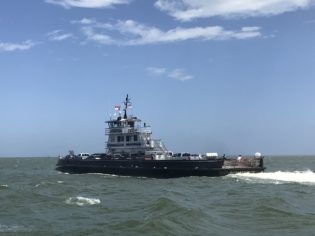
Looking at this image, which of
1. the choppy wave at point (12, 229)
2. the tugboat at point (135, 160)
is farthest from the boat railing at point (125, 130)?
the choppy wave at point (12, 229)

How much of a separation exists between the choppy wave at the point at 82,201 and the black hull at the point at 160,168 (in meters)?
26.2

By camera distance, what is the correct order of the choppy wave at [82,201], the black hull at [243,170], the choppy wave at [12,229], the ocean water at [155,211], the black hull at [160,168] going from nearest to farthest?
the choppy wave at [12,229] → the ocean water at [155,211] → the choppy wave at [82,201] → the black hull at [160,168] → the black hull at [243,170]

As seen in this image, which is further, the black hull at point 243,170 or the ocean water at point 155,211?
the black hull at point 243,170

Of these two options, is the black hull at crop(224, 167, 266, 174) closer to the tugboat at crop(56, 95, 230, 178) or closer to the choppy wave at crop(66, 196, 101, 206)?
the tugboat at crop(56, 95, 230, 178)

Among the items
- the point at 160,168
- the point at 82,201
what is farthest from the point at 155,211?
the point at 160,168

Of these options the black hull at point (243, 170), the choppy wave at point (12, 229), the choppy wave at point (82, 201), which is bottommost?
the choppy wave at point (12, 229)

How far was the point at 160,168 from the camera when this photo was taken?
226 feet

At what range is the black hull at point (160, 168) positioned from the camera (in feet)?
220

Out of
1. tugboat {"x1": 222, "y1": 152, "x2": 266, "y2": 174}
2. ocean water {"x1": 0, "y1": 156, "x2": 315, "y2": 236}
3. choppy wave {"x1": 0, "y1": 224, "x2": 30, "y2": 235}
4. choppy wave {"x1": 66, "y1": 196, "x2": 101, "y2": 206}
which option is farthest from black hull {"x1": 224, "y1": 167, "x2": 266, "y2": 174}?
choppy wave {"x1": 0, "y1": 224, "x2": 30, "y2": 235}

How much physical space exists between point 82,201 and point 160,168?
29.2 meters

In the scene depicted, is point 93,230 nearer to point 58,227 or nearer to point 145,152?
point 58,227

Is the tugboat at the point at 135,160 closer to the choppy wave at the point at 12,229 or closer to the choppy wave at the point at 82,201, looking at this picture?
the choppy wave at the point at 82,201

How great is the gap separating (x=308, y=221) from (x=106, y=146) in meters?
55.1

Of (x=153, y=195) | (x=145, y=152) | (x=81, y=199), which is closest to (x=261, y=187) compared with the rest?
(x=153, y=195)
